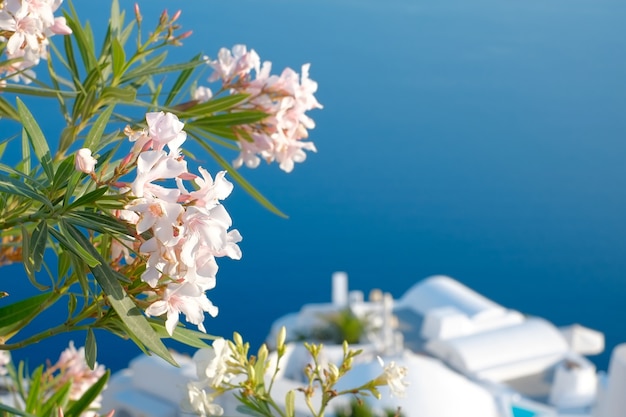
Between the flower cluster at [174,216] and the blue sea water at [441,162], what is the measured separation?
693 inches

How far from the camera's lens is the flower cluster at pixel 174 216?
670mm

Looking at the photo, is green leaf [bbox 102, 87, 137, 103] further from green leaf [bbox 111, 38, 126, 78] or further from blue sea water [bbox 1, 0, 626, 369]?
blue sea water [bbox 1, 0, 626, 369]

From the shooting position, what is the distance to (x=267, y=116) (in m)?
1.16

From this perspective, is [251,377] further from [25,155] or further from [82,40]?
[82,40]

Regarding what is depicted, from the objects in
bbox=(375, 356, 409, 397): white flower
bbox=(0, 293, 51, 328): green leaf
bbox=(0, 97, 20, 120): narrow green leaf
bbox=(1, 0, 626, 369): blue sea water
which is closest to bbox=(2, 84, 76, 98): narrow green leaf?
bbox=(0, 97, 20, 120): narrow green leaf

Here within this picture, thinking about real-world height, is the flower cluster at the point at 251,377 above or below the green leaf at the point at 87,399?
above

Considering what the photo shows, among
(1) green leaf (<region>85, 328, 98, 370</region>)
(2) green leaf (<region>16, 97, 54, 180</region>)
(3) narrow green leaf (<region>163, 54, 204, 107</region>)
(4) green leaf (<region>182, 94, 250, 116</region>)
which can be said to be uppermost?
(3) narrow green leaf (<region>163, 54, 204, 107</region>)

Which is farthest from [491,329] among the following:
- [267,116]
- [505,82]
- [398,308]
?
[505,82]

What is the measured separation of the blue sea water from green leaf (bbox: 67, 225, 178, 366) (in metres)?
17.5

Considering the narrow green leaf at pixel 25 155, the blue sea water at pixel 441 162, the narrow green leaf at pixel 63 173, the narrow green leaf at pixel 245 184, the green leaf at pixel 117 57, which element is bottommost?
the narrow green leaf at pixel 63 173

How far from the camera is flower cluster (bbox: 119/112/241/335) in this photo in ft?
2.20

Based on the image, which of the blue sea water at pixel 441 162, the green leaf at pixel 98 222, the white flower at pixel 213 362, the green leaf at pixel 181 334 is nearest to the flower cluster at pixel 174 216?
Result: the green leaf at pixel 98 222

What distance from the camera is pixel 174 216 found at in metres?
0.67

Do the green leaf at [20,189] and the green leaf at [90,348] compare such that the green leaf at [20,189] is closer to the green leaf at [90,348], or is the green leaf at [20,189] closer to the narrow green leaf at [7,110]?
the green leaf at [90,348]
